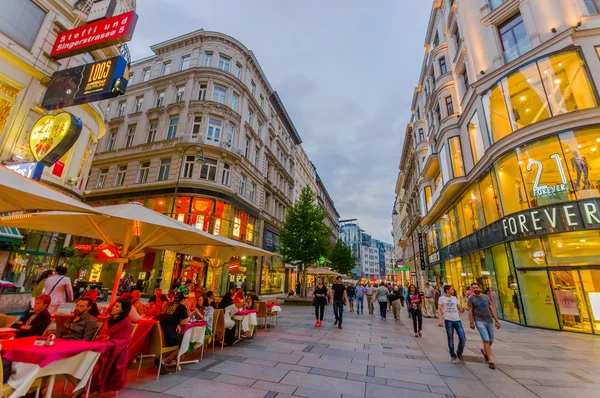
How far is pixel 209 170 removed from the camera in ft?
74.0

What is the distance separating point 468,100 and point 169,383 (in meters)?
21.5

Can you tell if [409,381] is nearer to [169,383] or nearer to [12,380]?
[169,383]

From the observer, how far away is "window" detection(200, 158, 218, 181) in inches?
880

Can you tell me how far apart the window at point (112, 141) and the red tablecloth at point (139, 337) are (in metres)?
26.7

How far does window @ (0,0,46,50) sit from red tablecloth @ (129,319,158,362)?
1344 cm

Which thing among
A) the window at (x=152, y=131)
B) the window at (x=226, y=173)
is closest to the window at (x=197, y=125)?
the window at (x=226, y=173)

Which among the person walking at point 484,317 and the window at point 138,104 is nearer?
the person walking at point 484,317

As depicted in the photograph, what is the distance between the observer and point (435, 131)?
24797 mm

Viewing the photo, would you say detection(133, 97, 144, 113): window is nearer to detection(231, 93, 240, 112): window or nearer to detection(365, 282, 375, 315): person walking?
detection(231, 93, 240, 112): window

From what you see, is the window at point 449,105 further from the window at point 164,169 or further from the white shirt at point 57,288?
the white shirt at point 57,288

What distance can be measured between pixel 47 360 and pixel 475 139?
21.0m

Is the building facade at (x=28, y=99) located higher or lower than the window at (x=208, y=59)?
lower

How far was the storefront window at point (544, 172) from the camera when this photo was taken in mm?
11562

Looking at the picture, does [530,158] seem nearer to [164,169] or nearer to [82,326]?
[82,326]
